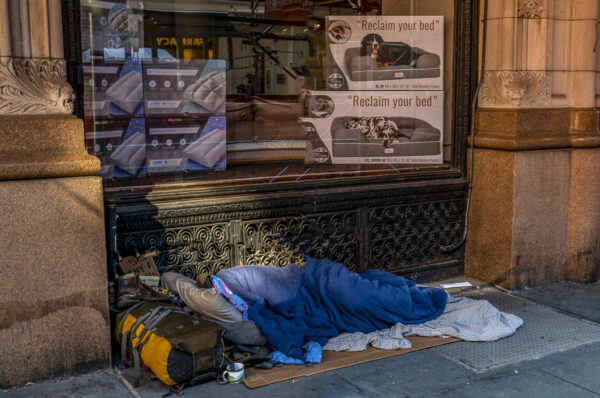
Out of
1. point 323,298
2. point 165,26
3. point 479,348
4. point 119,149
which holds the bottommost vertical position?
point 479,348

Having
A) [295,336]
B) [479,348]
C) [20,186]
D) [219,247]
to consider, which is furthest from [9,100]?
[479,348]

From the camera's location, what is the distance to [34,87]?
181 inches

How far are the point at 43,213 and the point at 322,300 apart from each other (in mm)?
2215

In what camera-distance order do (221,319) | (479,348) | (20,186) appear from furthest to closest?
(479,348) → (221,319) → (20,186)

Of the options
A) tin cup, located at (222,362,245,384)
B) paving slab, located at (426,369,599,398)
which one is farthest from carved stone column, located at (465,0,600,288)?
tin cup, located at (222,362,245,384)

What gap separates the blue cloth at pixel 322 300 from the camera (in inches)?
213

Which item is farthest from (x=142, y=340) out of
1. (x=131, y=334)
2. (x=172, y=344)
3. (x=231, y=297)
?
(x=231, y=297)

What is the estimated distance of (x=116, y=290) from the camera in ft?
16.9

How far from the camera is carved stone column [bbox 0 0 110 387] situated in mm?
4492

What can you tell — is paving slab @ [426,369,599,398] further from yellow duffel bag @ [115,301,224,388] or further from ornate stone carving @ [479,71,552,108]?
ornate stone carving @ [479,71,552,108]

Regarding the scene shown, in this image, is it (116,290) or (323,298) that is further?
(323,298)

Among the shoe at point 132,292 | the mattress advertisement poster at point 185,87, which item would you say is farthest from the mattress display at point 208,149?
the shoe at point 132,292

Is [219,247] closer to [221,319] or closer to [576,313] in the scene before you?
[221,319]

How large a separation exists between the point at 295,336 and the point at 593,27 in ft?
13.8
